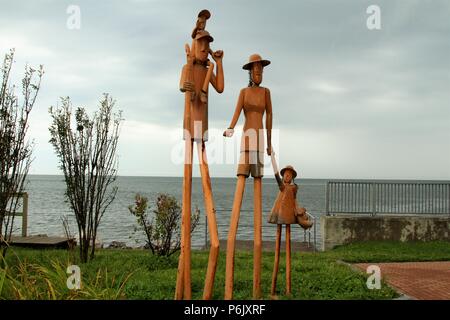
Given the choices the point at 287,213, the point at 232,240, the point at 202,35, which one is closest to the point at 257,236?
the point at 232,240

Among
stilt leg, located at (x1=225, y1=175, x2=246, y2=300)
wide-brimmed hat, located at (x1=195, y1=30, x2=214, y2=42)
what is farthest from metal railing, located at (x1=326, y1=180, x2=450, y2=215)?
wide-brimmed hat, located at (x1=195, y1=30, x2=214, y2=42)

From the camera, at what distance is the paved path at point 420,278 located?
22.4 ft

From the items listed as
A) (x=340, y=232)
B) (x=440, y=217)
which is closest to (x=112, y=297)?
(x=340, y=232)

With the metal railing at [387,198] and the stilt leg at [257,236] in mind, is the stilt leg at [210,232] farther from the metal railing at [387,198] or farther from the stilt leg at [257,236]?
the metal railing at [387,198]

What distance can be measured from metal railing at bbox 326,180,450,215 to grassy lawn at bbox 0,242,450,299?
107 inches

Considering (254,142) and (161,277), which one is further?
(161,277)

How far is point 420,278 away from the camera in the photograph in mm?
8031

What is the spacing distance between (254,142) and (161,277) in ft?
9.79

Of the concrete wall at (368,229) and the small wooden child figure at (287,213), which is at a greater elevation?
the small wooden child figure at (287,213)

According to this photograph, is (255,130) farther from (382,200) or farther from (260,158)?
(382,200)

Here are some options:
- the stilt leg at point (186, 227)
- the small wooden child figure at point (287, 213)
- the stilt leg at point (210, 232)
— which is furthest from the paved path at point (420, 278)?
the stilt leg at point (186, 227)

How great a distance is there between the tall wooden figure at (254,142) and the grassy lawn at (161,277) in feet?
3.13

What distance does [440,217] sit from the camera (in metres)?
13.2

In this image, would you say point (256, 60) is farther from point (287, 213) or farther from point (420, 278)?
point (420, 278)
